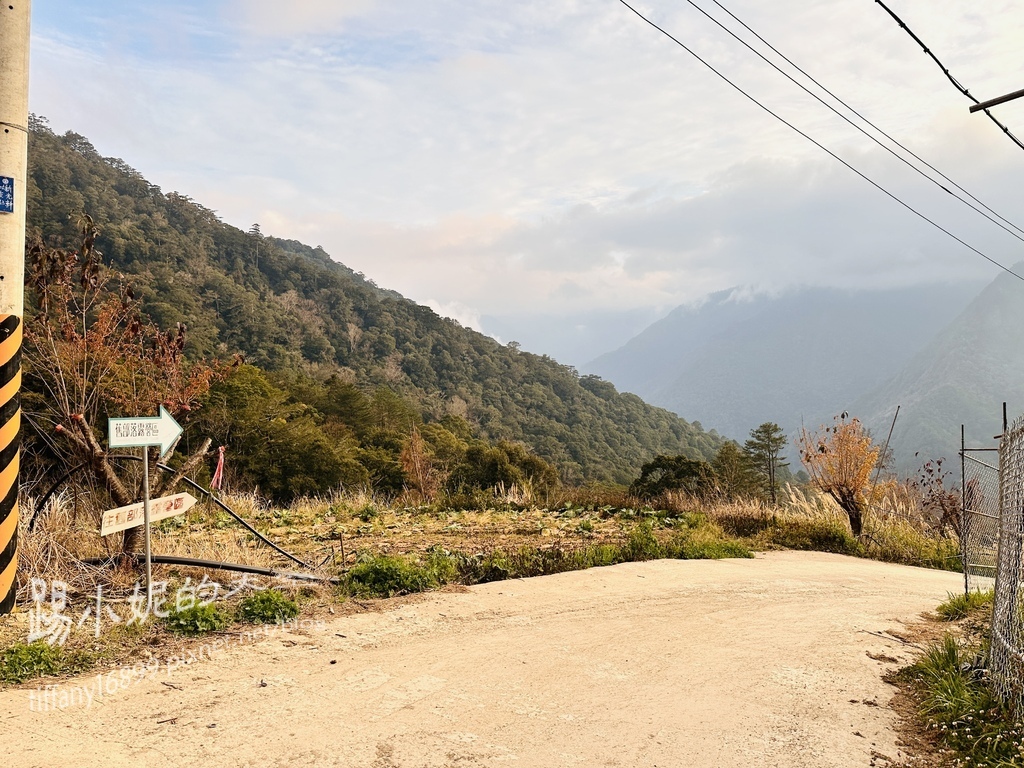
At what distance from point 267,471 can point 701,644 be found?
92.9ft

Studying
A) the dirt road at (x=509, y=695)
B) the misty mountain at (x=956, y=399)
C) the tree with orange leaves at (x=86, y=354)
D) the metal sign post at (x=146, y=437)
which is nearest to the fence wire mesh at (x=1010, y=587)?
the dirt road at (x=509, y=695)

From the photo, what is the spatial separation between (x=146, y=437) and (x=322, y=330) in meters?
60.9

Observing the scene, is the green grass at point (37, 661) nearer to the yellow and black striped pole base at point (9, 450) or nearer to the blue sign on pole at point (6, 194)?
the yellow and black striped pole base at point (9, 450)

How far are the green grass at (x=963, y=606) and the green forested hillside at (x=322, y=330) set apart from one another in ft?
136

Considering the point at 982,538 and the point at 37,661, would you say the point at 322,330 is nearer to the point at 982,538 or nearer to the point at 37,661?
the point at 982,538

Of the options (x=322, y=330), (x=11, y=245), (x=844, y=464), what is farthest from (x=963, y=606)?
(x=322, y=330)

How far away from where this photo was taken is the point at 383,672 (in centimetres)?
492

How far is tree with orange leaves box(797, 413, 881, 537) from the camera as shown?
14.0 metres

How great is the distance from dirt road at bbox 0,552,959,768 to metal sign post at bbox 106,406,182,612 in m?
1.29

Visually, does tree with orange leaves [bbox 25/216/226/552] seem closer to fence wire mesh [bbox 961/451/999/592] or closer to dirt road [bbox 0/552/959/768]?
dirt road [bbox 0/552/959/768]

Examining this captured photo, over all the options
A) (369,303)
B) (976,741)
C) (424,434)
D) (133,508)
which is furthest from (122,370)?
(369,303)

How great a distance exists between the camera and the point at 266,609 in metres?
5.96

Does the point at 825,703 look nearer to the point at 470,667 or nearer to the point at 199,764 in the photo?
the point at 470,667

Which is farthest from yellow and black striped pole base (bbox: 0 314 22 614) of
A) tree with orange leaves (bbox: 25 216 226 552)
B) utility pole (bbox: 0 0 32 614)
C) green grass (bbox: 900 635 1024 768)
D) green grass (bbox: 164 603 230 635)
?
green grass (bbox: 900 635 1024 768)
